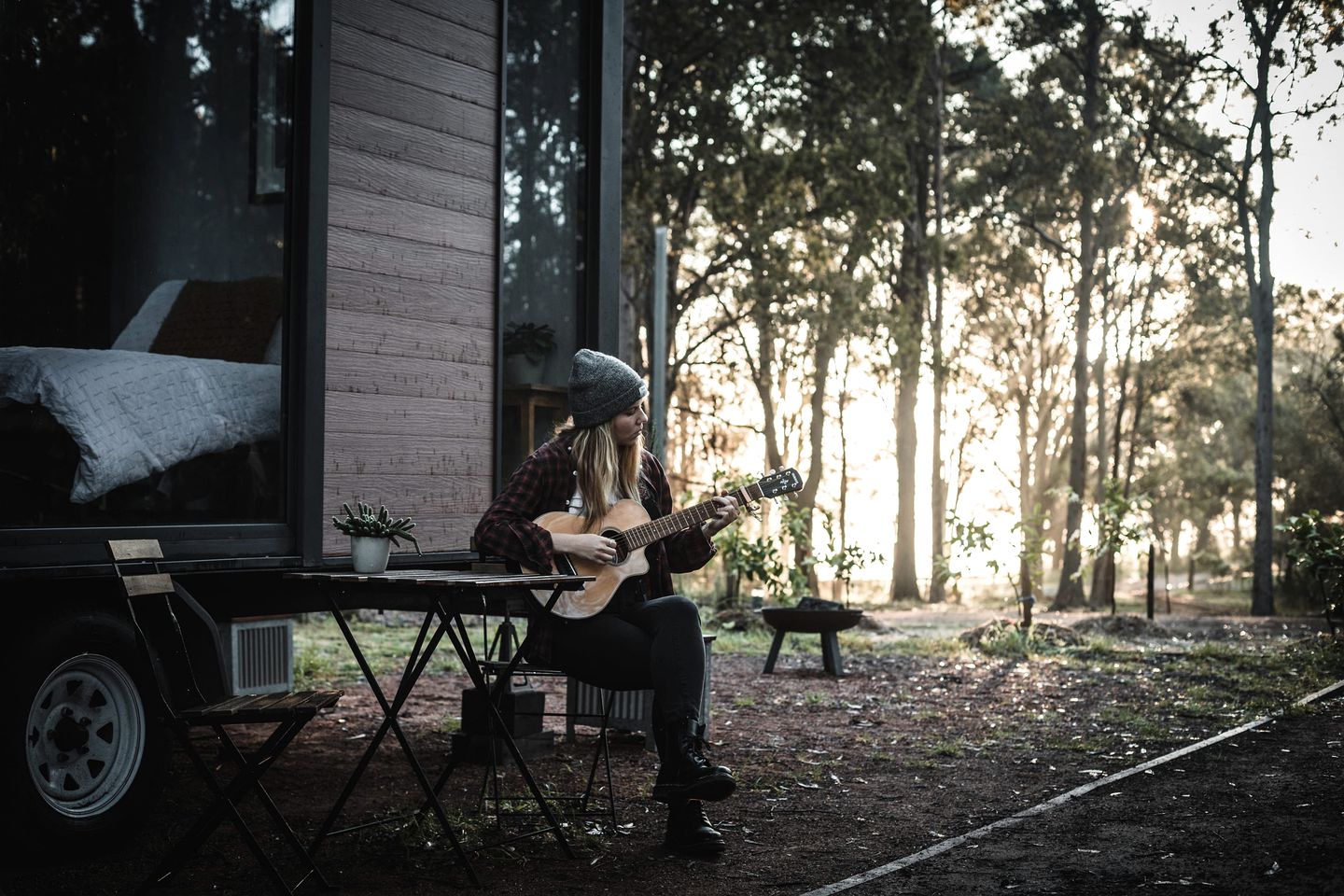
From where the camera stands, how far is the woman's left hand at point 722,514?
15.1ft

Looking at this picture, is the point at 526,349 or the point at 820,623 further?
the point at 820,623

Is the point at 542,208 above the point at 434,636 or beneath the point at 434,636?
above

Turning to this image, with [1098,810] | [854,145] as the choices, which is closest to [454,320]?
[1098,810]

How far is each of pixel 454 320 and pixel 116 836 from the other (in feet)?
8.45

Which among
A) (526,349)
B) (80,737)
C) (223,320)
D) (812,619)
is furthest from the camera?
(812,619)

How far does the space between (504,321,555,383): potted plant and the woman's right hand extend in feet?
6.73

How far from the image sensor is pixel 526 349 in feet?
21.1

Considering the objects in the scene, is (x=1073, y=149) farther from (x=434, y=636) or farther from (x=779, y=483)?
(x=434, y=636)

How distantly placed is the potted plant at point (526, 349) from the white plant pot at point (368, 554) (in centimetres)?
207

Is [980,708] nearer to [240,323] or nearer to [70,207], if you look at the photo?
[240,323]

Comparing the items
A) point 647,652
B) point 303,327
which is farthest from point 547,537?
point 303,327

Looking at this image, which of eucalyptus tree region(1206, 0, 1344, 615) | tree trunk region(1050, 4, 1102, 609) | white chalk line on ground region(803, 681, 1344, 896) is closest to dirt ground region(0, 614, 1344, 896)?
white chalk line on ground region(803, 681, 1344, 896)

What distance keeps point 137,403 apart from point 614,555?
2102 millimetres

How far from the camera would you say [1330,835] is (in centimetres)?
414
